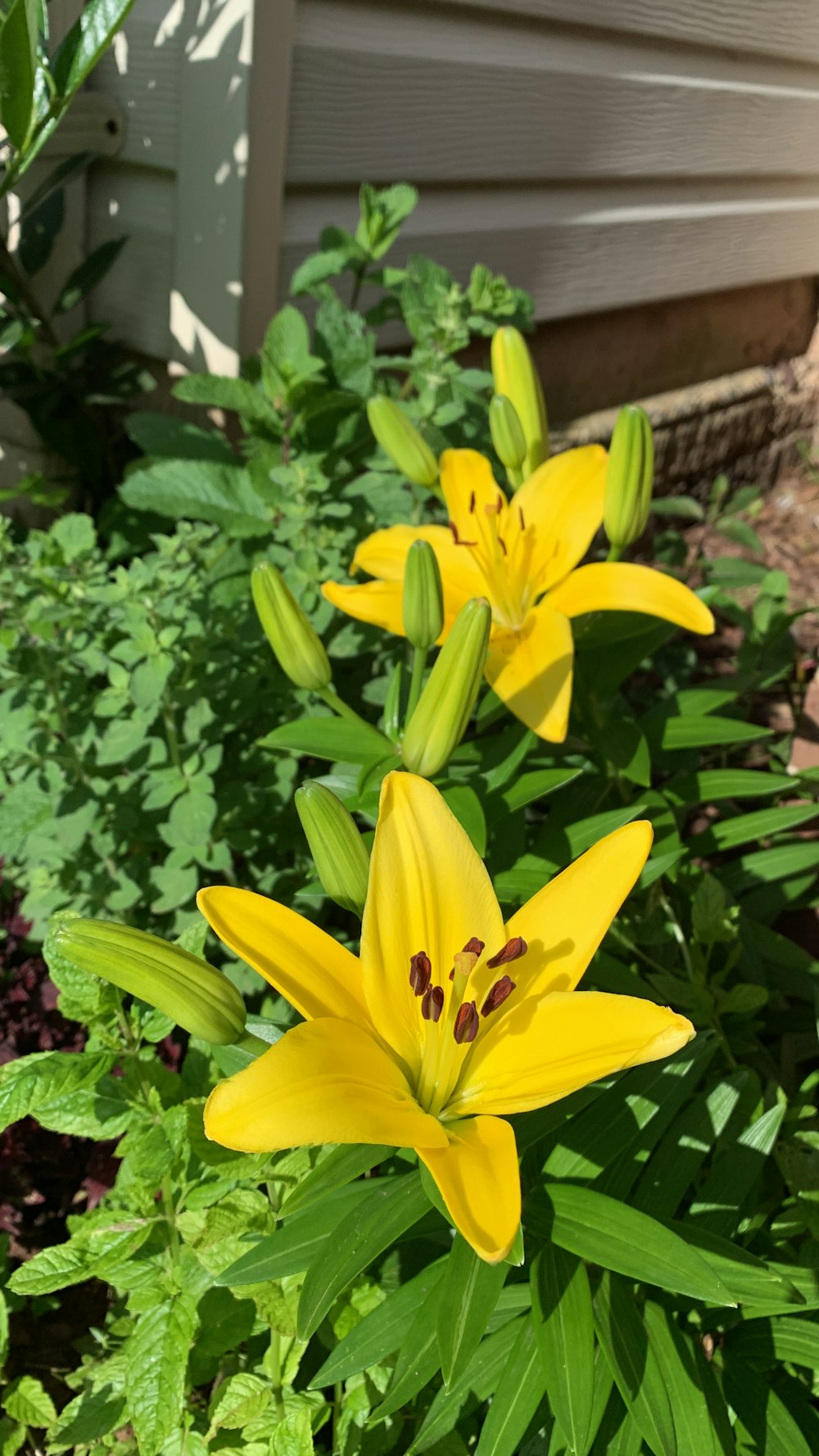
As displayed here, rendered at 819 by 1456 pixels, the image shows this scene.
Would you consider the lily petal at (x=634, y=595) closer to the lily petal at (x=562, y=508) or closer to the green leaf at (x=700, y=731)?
the lily petal at (x=562, y=508)

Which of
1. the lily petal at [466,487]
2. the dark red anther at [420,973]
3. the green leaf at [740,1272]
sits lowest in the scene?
the green leaf at [740,1272]

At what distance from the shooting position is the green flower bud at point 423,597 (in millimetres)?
977

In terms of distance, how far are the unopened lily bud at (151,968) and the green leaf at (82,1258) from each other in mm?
383

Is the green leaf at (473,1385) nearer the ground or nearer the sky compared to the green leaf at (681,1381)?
nearer the ground

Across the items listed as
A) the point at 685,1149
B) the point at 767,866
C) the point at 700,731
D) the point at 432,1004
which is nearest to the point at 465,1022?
the point at 432,1004

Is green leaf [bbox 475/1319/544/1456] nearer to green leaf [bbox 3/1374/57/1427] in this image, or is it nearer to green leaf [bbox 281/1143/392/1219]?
green leaf [bbox 281/1143/392/1219]

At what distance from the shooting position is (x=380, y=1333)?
842mm

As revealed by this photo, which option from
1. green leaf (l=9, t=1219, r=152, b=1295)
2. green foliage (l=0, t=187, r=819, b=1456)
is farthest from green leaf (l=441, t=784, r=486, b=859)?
green leaf (l=9, t=1219, r=152, b=1295)

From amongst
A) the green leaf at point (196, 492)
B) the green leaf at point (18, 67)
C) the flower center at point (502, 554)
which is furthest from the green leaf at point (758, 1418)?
the green leaf at point (18, 67)

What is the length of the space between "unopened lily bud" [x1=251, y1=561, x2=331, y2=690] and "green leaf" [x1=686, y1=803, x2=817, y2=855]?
584 millimetres

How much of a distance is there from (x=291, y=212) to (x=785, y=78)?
215cm

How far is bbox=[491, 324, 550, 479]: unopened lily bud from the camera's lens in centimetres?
121

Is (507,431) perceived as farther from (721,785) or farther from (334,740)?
(721,785)

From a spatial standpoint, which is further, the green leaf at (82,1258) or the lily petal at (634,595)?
the lily petal at (634,595)
